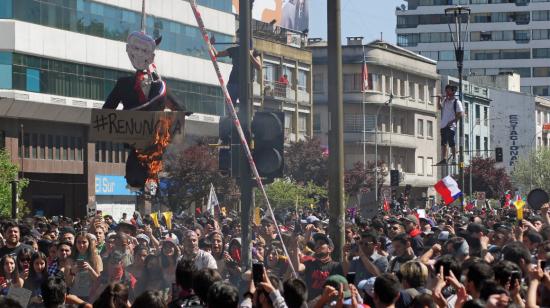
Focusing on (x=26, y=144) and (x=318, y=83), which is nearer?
(x=26, y=144)

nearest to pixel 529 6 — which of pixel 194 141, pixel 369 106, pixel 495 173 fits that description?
pixel 495 173

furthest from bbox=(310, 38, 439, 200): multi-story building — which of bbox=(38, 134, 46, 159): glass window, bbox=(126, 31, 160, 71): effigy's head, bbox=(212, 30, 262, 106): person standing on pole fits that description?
bbox=(212, 30, 262, 106): person standing on pole

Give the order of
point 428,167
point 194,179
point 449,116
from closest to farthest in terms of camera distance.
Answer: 1. point 449,116
2. point 194,179
3. point 428,167

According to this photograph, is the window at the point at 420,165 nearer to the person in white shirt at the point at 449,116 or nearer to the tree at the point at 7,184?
the tree at the point at 7,184

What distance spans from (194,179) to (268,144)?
3684 centimetres

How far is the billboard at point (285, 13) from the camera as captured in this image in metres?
72.6

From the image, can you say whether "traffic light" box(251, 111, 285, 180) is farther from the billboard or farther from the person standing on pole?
the billboard

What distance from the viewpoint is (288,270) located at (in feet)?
48.2

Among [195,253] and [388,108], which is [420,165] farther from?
[195,253]

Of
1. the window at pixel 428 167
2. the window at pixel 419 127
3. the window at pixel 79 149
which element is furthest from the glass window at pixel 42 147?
the window at pixel 428 167

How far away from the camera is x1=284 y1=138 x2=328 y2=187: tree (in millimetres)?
68062

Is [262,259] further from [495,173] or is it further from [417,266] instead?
[495,173]

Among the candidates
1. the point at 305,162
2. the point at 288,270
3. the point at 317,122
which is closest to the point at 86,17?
the point at 305,162

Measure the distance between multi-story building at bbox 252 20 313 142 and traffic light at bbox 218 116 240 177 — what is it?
51.8 meters
